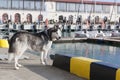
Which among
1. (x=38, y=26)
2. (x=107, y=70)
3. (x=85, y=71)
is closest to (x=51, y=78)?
(x=85, y=71)

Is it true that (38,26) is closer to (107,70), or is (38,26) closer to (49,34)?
(49,34)

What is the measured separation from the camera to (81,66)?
10.0 metres

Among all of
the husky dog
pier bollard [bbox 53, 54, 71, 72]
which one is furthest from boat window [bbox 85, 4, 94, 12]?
pier bollard [bbox 53, 54, 71, 72]

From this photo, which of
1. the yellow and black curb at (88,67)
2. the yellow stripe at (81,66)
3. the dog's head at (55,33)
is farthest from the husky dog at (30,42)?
the yellow stripe at (81,66)

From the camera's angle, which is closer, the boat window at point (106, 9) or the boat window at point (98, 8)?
the boat window at point (98, 8)

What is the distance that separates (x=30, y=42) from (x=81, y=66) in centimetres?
253

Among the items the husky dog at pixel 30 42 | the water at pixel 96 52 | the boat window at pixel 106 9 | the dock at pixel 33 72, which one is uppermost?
the boat window at pixel 106 9

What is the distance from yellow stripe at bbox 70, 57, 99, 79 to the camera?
9.74 metres

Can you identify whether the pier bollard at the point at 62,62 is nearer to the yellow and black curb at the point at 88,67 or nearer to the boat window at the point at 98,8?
the yellow and black curb at the point at 88,67

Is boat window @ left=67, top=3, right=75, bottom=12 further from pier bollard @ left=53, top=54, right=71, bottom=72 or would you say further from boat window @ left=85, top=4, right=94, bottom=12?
pier bollard @ left=53, top=54, right=71, bottom=72

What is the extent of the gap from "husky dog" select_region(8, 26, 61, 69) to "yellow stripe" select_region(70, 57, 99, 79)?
1.70 m

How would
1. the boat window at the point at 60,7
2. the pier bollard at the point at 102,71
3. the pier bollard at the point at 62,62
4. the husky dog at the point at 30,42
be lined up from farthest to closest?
1. the boat window at the point at 60,7
2. the husky dog at the point at 30,42
3. the pier bollard at the point at 62,62
4. the pier bollard at the point at 102,71

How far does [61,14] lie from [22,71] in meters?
67.5

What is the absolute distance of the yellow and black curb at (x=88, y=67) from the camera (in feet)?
28.4
